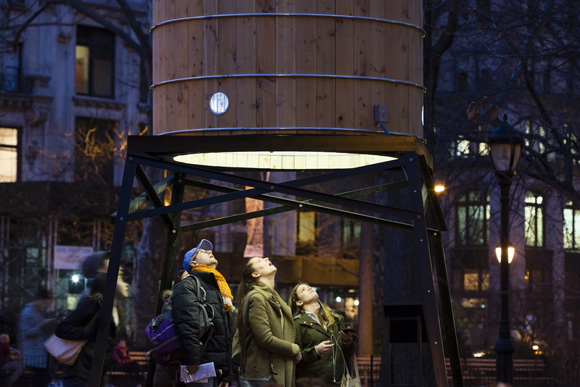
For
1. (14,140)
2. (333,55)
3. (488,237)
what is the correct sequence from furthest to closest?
(488,237), (14,140), (333,55)

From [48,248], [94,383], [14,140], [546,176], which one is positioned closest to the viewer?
[94,383]

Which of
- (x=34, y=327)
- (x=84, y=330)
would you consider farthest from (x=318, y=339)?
(x=34, y=327)

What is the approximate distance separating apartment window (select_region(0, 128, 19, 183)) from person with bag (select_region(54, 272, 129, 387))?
3403 centimetres

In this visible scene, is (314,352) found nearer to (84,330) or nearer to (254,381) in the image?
(254,381)

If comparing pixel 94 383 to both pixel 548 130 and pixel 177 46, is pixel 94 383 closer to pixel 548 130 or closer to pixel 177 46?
pixel 177 46

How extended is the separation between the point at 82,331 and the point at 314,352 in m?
2.42

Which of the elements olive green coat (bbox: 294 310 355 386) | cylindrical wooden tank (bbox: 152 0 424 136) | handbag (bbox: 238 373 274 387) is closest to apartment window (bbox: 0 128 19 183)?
olive green coat (bbox: 294 310 355 386)

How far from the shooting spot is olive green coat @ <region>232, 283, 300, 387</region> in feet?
34.5

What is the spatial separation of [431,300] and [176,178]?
12.2ft

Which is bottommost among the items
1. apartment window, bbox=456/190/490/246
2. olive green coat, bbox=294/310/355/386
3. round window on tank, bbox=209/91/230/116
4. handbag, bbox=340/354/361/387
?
handbag, bbox=340/354/361/387

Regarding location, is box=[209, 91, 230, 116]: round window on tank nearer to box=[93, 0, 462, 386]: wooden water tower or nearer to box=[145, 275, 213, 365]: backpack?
box=[93, 0, 462, 386]: wooden water tower

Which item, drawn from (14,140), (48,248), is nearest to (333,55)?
(48,248)

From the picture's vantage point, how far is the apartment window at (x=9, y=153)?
43719mm

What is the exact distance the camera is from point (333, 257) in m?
46.2
